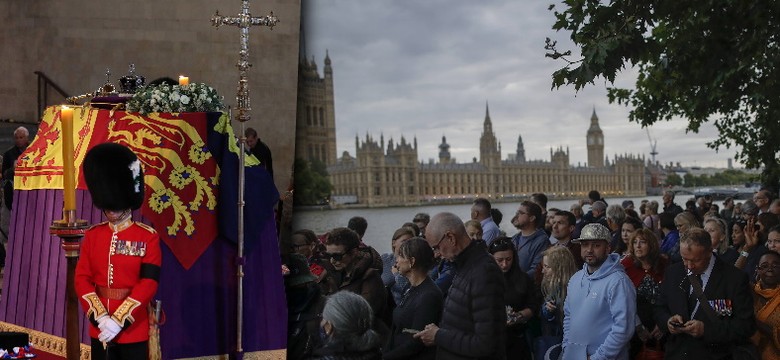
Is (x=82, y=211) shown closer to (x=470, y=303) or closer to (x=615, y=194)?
(x=470, y=303)

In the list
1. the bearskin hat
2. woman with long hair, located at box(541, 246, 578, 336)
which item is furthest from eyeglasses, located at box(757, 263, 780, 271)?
the bearskin hat

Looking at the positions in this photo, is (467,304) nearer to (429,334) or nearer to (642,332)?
(429,334)

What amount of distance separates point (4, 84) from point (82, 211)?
7006 mm

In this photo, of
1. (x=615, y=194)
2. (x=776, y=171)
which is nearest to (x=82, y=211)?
(x=776, y=171)

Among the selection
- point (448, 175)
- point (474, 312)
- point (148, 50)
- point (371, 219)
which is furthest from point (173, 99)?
point (448, 175)

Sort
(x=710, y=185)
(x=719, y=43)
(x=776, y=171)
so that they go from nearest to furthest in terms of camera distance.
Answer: (x=719, y=43), (x=776, y=171), (x=710, y=185)

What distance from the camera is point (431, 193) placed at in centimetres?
1222

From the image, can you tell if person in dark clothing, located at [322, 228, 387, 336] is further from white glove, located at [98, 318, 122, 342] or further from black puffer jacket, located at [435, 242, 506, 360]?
white glove, located at [98, 318, 122, 342]

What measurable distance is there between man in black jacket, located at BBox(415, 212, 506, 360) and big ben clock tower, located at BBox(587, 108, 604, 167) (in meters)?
7.31

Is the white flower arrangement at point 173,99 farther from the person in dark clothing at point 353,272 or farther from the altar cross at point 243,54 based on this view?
the person in dark clothing at point 353,272

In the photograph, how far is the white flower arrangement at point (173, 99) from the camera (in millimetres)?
4484

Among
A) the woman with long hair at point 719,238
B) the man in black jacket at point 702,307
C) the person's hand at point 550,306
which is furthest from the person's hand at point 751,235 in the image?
the person's hand at point 550,306

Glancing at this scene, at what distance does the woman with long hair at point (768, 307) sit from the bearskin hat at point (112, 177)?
3.40 meters

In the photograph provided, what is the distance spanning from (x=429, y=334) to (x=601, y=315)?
1081 mm
